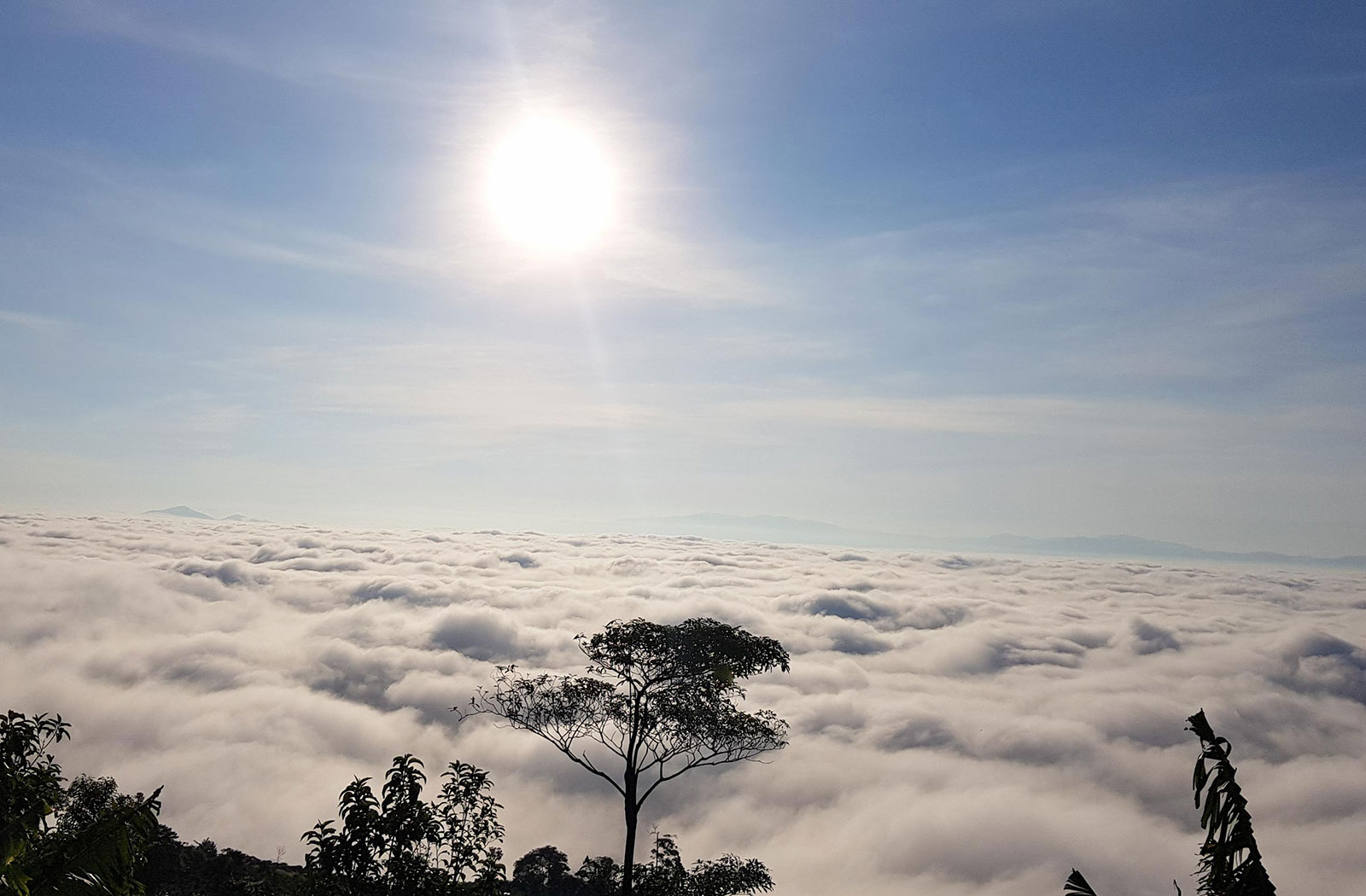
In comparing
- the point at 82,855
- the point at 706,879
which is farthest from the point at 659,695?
the point at 82,855

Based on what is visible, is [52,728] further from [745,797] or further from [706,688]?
[745,797]

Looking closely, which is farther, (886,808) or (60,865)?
(886,808)

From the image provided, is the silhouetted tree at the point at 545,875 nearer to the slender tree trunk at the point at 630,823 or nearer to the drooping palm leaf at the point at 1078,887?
the slender tree trunk at the point at 630,823

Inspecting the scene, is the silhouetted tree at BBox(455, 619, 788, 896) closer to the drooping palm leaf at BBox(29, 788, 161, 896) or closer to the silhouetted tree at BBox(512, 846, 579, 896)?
the drooping palm leaf at BBox(29, 788, 161, 896)

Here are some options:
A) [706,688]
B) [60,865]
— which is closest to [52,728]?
[60,865]

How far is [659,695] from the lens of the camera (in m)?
28.9

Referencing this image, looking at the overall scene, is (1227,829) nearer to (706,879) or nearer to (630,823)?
(706,879)

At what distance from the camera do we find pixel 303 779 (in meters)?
175

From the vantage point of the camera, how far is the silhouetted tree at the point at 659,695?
28.0 m

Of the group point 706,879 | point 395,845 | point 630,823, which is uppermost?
point 630,823

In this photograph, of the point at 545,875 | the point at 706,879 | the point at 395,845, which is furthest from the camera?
the point at 545,875

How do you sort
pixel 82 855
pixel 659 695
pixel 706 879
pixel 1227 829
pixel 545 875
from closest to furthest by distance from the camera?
pixel 1227 829 < pixel 82 855 < pixel 706 879 < pixel 659 695 < pixel 545 875

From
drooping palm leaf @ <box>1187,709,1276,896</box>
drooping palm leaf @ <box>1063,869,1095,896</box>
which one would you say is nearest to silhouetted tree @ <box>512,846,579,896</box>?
drooping palm leaf @ <box>1063,869,1095,896</box>

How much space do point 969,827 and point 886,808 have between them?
16812mm
